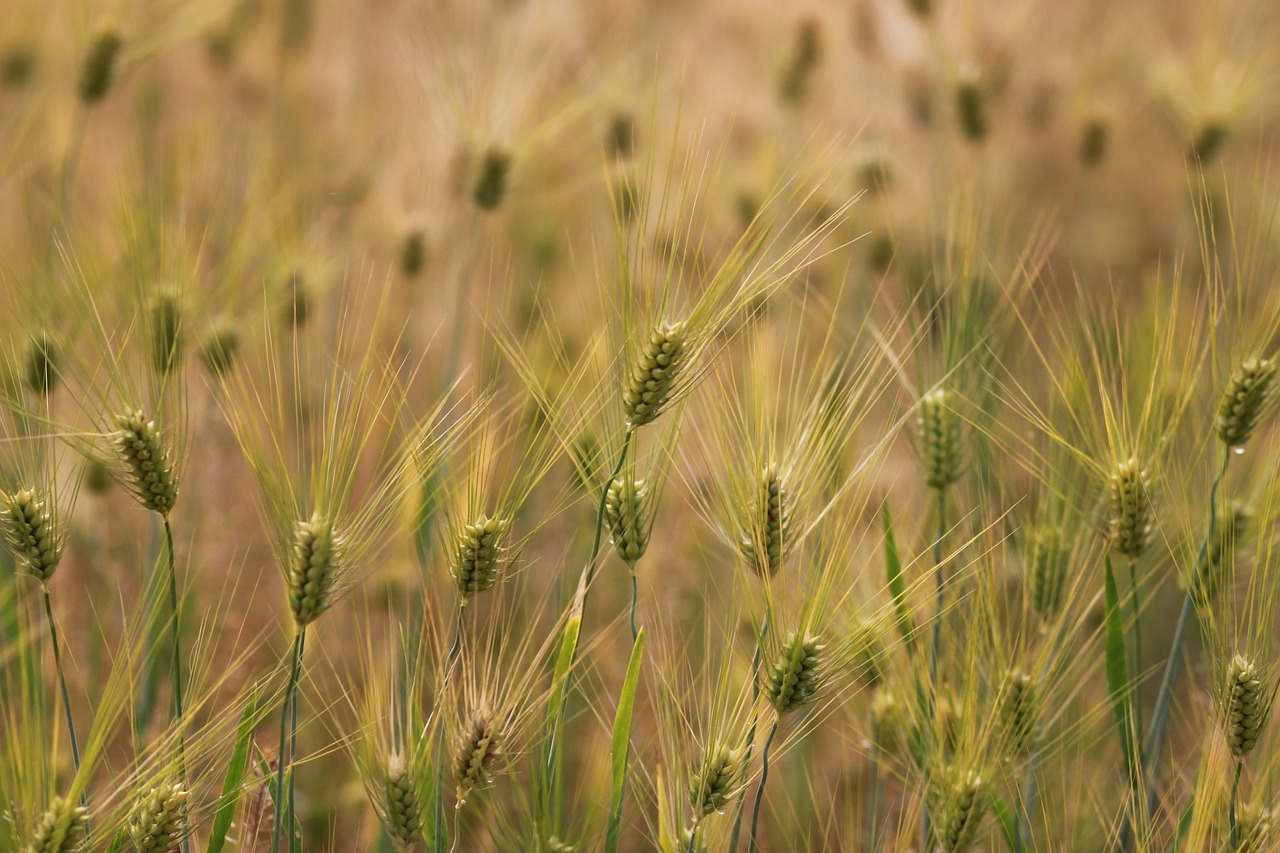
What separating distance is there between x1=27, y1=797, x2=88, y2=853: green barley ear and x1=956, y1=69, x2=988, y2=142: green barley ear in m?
1.36

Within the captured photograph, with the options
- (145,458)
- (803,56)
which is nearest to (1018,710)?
(145,458)

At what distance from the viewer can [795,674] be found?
0.73 metres

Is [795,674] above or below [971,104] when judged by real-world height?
below

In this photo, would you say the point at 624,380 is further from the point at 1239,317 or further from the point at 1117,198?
the point at 1117,198

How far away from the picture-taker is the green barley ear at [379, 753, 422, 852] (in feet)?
2.44

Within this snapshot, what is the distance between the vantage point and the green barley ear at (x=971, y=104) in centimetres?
153

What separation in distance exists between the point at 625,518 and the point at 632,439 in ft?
0.19

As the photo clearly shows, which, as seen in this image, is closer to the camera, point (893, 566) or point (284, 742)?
point (284, 742)

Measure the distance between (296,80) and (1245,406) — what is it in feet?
5.36

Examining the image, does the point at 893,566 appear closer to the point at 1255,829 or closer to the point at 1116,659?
the point at 1116,659

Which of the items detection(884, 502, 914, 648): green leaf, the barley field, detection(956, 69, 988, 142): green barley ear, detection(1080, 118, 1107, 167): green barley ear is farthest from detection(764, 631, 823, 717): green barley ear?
detection(1080, 118, 1107, 167): green barley ear

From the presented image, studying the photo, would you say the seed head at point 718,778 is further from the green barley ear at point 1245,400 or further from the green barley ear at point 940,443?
the green barley ear at point 1245,400

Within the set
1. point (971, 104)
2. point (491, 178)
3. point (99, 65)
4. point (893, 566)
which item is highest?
point (971, 104)

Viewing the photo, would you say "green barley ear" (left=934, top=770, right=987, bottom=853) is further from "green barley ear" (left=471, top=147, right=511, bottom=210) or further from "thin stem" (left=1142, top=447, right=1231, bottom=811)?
"green barley ear" (left=471, top=147, right=511, bottom=210)
